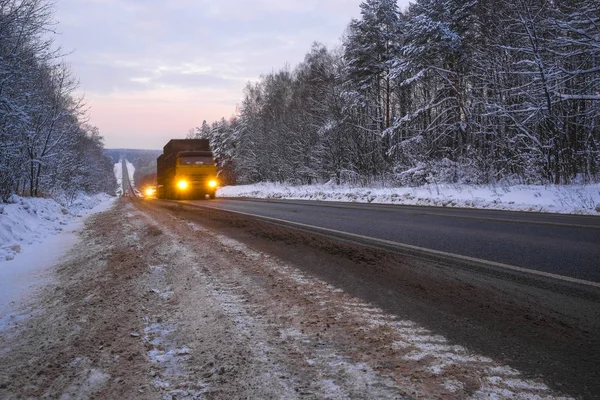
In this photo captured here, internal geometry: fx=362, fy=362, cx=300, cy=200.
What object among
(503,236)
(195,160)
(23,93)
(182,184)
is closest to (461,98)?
(195,160)

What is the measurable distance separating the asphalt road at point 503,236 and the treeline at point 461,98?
691cm

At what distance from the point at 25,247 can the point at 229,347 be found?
6.10 metres

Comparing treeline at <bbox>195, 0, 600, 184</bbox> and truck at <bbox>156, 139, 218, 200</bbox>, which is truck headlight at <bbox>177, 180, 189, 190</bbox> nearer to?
truck at <bbox>156, 139, 218, 200</bbox>

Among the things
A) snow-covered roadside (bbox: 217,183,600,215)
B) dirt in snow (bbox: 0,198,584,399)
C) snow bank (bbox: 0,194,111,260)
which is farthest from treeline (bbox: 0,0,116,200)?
snow-covered roadside (bbox: 217,183,600,215)

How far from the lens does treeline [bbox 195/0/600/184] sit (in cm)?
1342

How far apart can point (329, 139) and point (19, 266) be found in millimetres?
26528

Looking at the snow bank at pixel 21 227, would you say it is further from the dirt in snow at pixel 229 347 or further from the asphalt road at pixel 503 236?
the asphalt road at pixel 503 236

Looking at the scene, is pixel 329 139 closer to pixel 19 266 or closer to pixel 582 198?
pixel 582 198

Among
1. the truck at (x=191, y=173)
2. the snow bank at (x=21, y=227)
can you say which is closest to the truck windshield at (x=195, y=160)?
the truck at (x=191, y=173)

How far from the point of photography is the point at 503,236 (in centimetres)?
613

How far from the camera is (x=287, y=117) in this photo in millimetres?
41625

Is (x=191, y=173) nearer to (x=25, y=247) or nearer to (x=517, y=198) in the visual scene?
(x=25, y=247)

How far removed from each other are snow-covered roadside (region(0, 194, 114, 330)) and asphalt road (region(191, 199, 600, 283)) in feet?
16.6

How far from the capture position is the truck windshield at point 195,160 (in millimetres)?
23316
